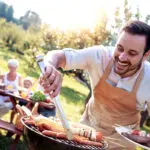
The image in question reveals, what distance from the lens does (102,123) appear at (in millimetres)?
3396

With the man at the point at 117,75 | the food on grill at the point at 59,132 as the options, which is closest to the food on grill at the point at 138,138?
the food on grill at the point at 59,132

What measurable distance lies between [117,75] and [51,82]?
1039 mm

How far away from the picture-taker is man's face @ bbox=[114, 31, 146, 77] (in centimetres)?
293

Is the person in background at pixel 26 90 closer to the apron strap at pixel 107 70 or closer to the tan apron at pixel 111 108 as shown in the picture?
the tan apron at pixel 111 108

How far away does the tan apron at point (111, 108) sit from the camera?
10.8 feet

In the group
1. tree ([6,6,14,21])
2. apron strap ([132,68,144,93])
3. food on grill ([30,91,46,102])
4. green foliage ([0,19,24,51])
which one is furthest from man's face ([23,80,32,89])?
tree ([6,6,14,21])

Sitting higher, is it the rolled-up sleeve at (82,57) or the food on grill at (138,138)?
the rolled-up sleeve at (82,57)

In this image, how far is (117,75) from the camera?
10.8 ft

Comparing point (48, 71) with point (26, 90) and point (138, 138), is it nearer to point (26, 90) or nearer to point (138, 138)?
point (138, 138)

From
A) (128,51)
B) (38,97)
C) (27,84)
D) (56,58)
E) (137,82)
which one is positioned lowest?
(27,84)

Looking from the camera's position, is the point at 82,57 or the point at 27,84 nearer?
the point at 82,57

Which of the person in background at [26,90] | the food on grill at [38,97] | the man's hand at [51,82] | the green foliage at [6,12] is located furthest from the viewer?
the green foliage at [6,12]

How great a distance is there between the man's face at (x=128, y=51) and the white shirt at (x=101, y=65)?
0.74 ft

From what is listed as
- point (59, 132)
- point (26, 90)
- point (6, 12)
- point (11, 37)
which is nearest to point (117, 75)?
point (59, 132)
